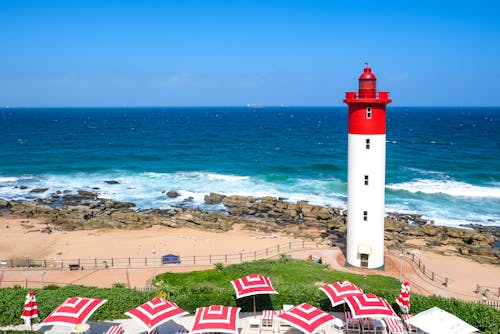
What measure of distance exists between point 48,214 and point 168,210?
36.3 feet

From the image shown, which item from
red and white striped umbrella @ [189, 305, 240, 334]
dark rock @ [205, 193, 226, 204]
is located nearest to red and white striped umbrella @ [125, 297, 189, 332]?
red and white striped umbrella @ [189, 305, 240, 334]

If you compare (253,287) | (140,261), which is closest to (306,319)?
(253,287)

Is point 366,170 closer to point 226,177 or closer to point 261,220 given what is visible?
point 261,220

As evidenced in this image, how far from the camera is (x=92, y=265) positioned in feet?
90.8

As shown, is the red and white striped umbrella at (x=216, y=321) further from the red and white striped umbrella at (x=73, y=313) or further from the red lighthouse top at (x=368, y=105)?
the red lighthouse top at (x=368, y=105)

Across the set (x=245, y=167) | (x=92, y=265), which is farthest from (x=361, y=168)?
(x=245, y=167)

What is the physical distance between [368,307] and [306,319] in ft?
7.29

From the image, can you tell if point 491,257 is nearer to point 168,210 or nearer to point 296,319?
point 296,319

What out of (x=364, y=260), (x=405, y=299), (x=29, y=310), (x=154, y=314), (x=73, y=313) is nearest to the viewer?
(x=154, y=314)

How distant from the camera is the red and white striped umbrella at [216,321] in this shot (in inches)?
545

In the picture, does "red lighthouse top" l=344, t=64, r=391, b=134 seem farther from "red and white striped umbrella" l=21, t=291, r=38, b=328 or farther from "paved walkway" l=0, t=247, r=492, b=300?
"red and white striped umbrella" l=21, t=291, r=38, b=328

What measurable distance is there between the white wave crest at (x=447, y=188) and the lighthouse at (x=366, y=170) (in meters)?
29.8

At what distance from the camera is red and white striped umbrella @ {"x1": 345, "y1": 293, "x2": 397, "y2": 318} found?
47.6ft

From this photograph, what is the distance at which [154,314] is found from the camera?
14461 millimetres
